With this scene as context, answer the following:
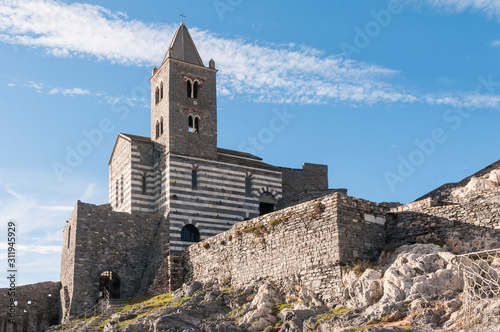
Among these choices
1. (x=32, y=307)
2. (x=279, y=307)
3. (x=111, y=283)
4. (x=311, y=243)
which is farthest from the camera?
(x=32, y=307)

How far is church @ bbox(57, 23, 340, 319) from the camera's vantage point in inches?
1403

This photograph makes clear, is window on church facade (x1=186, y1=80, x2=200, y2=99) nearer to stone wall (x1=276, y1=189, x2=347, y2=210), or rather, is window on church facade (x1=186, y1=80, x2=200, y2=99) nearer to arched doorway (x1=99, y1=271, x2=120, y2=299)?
stone wall (x1=276, y1=189, x2=347, y2=210)

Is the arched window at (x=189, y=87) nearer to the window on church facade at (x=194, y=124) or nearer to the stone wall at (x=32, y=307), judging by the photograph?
the window on church facade at (x=194, y=124)

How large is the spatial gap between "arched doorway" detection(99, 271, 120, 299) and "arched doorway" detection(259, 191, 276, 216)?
10658mm

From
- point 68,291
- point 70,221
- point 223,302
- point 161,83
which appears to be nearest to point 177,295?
point 223,302

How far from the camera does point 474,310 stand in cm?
1677

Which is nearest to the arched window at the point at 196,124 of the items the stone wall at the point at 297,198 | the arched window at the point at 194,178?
the arched window at the point at 194,178

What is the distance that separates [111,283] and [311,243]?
16125mm

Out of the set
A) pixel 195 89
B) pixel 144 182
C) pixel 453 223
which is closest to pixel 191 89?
pixel 195 89

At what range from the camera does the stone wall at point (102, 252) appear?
34.7 meters

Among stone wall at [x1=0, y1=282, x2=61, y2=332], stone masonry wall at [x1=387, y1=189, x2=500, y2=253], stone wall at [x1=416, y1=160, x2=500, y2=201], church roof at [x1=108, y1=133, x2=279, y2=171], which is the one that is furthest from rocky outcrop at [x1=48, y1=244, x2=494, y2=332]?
church roof at [x1=108, y1=133, x2=279, y2=171]

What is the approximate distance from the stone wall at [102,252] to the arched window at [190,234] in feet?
4.51

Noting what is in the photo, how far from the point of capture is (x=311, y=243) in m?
24.1

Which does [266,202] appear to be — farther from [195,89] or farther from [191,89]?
[191,89]
